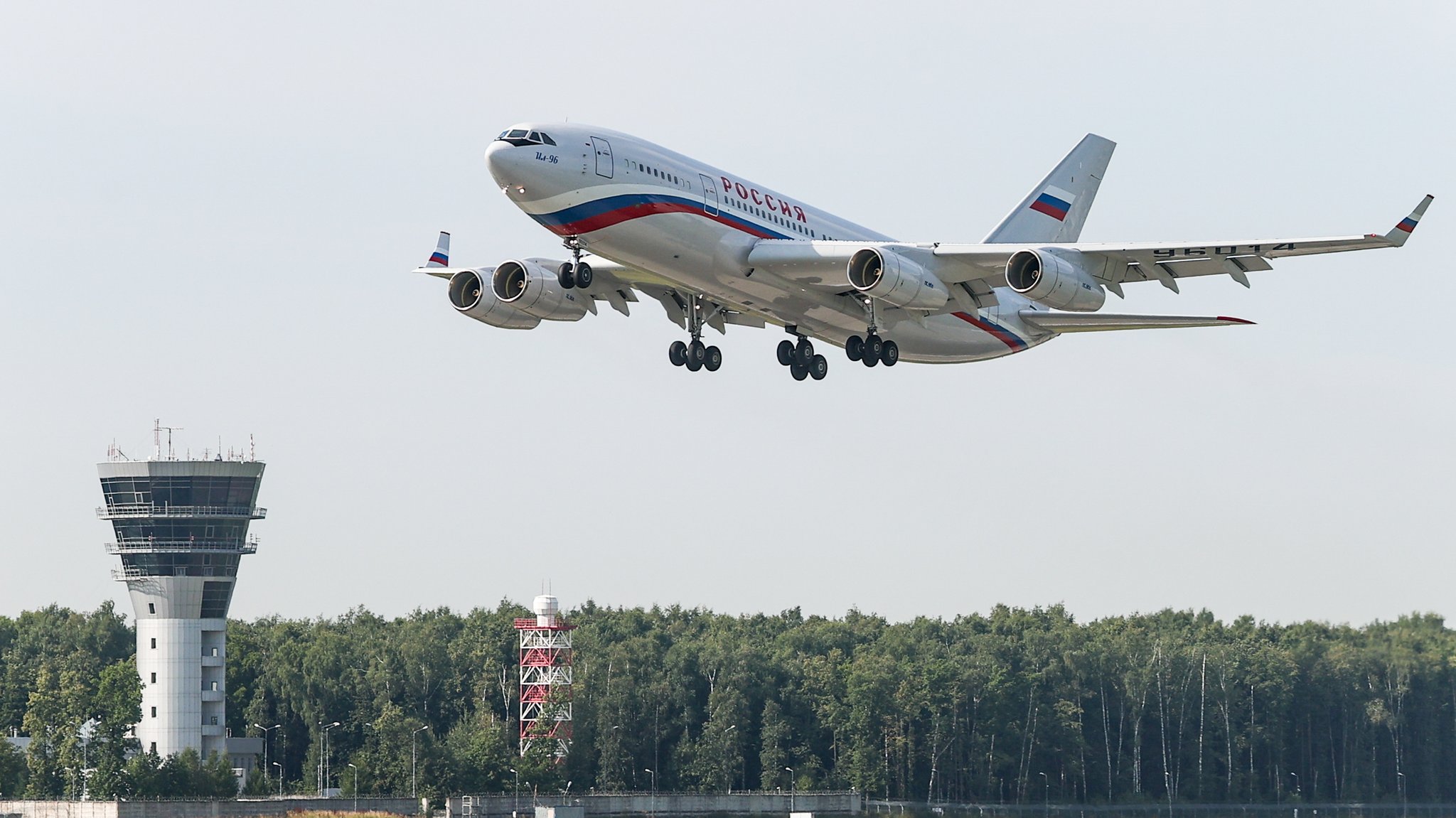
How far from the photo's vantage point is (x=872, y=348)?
187 feet

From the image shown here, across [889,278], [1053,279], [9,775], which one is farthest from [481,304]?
[9,775]

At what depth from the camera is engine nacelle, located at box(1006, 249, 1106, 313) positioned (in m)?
52.1

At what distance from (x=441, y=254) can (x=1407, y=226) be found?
95.4ft

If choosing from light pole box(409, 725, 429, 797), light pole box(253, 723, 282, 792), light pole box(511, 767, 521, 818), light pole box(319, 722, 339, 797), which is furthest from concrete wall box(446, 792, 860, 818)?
light pole box(253, 723, 282, 792)

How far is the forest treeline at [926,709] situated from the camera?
131m

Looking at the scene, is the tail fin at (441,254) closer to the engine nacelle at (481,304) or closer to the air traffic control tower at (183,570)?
the engine nacelle at (481,304)

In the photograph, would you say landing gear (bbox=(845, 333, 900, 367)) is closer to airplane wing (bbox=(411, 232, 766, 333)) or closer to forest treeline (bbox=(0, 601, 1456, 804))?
airplane wing (bbox=(411, 232, 766, 333))

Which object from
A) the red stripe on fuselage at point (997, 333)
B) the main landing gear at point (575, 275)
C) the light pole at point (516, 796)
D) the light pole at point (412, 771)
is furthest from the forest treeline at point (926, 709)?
the main landing gear at point (575, 275)

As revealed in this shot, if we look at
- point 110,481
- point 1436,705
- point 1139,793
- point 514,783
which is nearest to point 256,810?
point 514,783

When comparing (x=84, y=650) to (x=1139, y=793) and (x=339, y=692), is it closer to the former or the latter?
(x=339, y=692)

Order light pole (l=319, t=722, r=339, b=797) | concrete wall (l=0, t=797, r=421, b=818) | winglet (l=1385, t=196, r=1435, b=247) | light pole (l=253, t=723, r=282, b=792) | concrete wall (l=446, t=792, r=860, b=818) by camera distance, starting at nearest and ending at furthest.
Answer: winglet (l=1385, t=196, r=1435, b=247), concrete wall (l=0, t=797, r=421, b=818), concrete wall (l=446, t=792, r=860, b=818), light pole (l=319, t=722, r=339, b=797), light pole (l=253, t=723, r=282, b=792)

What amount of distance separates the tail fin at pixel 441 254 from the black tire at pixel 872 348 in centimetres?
1354

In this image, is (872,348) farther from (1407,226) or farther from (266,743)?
(266,743)

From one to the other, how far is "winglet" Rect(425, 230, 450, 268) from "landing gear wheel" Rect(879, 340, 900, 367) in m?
14.0
